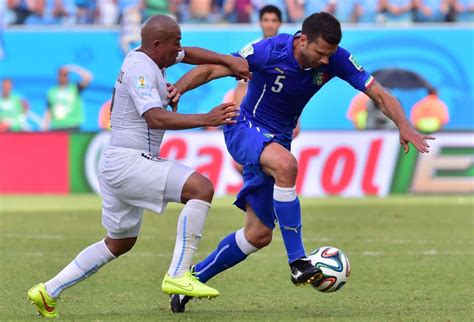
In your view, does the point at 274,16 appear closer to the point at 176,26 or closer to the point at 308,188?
the point at 176,26

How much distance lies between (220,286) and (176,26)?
2948 millimetres

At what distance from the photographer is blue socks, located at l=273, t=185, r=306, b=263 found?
26.2 feet

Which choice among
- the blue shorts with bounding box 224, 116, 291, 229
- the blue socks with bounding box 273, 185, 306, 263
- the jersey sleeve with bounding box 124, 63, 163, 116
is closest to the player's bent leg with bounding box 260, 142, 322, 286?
the blue socks with bounding box 273, 185, 306, 263

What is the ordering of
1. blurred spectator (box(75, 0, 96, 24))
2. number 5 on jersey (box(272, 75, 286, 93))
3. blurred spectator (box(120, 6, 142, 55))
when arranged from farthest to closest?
blurred spectator (box(75, 0, 96, 24))
blurred spectator (box(120, 6, 142, 55))
number 5 on jersey (box(272, 75, 286, 93))

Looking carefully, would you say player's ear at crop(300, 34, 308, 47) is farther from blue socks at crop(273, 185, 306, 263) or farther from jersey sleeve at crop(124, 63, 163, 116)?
jersey sleeve at crop(124, 63, 163, 116)

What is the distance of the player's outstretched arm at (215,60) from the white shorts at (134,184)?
0.90 meters

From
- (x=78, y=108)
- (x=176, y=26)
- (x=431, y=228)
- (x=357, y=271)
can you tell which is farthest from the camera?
(x=78, y=108)

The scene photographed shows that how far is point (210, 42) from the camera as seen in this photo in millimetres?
29625

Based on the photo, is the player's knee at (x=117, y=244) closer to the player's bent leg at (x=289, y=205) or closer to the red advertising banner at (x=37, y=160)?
the player's bent leg at (x=289, y=205)

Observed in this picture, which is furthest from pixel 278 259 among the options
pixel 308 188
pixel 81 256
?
pixel 308 188

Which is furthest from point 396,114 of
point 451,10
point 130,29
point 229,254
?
point 451,10

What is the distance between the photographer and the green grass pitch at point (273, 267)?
26.8 feet

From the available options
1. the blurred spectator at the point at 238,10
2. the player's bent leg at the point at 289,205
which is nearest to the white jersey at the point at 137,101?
the player's bent leg at the point at 289,205

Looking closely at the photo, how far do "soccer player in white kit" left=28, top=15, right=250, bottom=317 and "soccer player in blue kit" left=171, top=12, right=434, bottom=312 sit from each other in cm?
50
